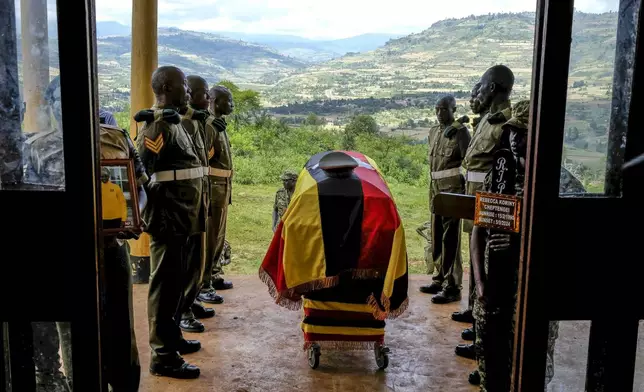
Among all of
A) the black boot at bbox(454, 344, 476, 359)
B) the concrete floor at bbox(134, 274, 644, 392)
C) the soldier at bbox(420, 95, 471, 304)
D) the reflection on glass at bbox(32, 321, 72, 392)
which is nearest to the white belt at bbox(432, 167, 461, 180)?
the soldier at bbox(420, 95, 471, 304)

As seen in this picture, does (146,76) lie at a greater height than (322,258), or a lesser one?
greater

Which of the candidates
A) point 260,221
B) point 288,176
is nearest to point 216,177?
point 288,176

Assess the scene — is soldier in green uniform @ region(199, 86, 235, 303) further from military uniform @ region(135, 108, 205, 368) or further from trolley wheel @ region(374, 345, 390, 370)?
trolley wheel @ region(374, 345, 390, 370)

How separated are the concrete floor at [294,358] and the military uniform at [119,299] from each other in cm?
49

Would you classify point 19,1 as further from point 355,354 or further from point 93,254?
point 355,354

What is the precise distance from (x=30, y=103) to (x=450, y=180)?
3819mm

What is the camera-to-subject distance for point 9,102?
196 cm

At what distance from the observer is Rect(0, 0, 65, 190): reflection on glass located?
190 centimetres

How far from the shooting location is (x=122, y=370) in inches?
119

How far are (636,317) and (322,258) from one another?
1921mm

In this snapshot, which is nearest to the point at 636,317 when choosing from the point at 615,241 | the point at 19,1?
the point at 615,241

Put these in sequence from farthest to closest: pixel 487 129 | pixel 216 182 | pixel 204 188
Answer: pixel 216 182
pixel 487 129
pixel 204 188

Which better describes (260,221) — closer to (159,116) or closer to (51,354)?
(159,116)

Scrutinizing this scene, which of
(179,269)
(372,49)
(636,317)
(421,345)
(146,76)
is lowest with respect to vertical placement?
(421,345)
